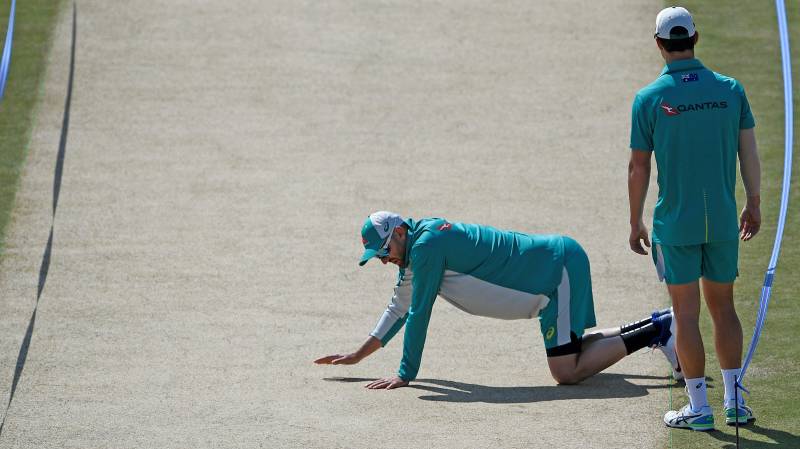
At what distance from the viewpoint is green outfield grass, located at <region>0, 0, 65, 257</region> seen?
36.1ft

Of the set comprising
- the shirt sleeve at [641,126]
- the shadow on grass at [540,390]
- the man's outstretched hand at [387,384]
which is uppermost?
the shirt sleeve at [641,126]

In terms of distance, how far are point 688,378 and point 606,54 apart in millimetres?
7279

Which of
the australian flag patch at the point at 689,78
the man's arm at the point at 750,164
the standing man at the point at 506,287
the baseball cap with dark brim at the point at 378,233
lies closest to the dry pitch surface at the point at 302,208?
the standing man at the point at 506,287

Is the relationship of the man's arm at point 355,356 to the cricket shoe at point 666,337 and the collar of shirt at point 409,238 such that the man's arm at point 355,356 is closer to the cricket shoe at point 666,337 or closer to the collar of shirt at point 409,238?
the collar of shirt at point 409,238

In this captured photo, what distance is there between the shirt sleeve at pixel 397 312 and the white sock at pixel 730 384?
2041 millimetres

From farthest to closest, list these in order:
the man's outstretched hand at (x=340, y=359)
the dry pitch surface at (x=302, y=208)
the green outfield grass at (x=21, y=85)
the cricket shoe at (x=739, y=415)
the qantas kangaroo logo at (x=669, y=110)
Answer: the green outfield grass at (x=21, y=85) < the man's outstretched hand at (x=340, y=359) < the dry pitch surface at (x=302, y=208) < the cricket shoe at (x=739, y=415) < the qantas kangaroo logo at (x=669, y=110)

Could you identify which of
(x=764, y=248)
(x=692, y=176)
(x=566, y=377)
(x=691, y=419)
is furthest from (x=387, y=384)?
(x=764, y=248)

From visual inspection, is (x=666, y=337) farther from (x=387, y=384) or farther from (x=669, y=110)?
(x=669, y=110)

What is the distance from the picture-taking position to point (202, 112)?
1211cm

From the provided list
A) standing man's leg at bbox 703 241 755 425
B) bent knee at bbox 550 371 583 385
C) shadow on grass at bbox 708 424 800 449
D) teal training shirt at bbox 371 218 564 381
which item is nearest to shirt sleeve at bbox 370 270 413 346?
teal training shirt at bbox 371 218 564 381

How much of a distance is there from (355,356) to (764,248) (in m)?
4.04

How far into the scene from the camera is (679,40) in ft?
19.4

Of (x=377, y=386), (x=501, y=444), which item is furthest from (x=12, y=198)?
(x=501, y=444)

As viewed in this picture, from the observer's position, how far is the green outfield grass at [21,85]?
10992 mm
